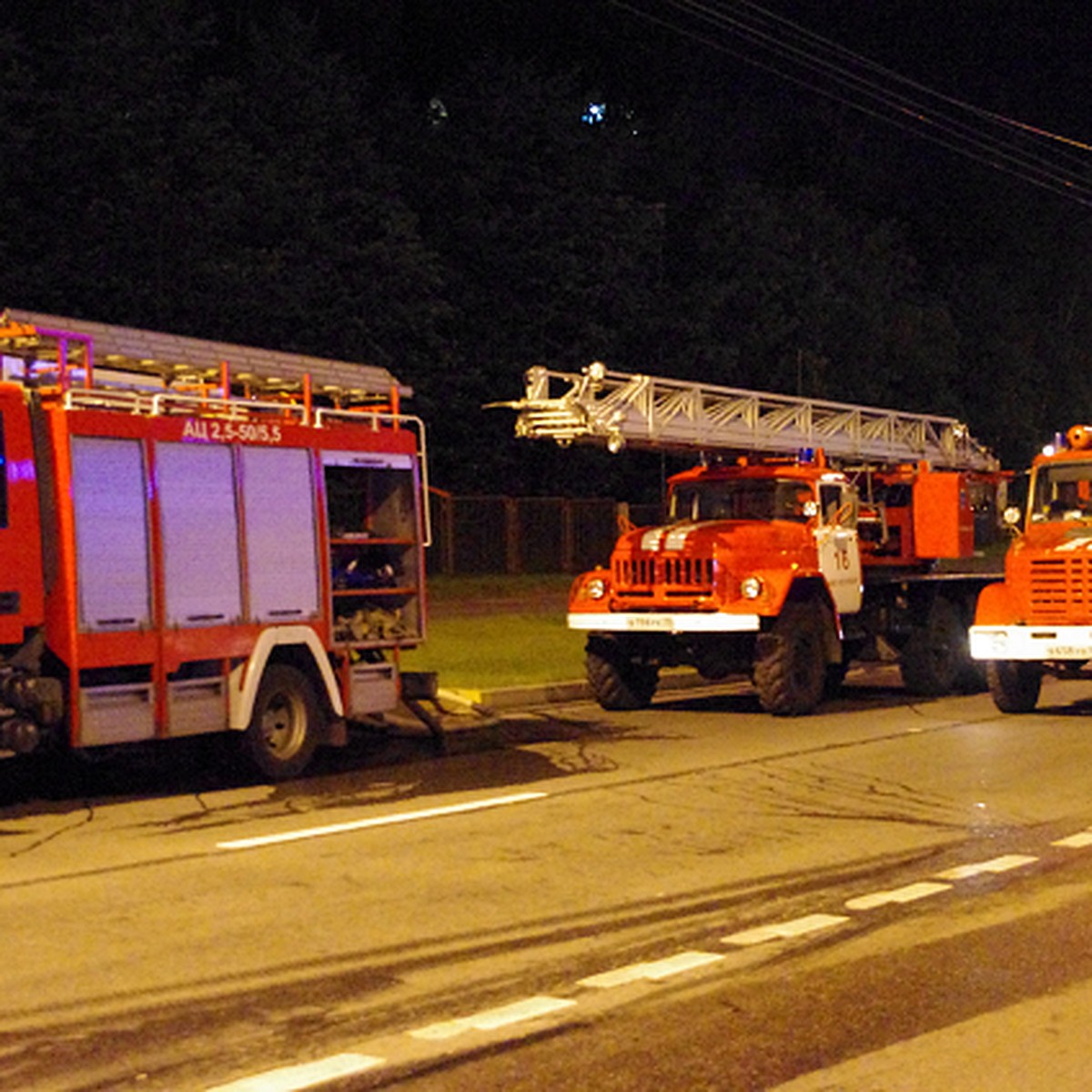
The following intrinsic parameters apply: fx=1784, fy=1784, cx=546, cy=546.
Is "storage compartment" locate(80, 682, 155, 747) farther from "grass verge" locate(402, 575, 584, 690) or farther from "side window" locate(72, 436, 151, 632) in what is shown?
"grass verge" locate(402, 575, 584, 690)

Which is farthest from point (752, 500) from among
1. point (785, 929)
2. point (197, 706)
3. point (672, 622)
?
point (785, 929)

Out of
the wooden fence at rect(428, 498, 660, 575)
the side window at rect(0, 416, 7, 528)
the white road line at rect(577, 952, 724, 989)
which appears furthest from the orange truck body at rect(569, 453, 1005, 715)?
the wooden fence at rect(428, 498, 660, 575)

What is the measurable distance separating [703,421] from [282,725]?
825cm

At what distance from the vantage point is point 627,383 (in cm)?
1947

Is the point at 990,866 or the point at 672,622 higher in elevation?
the point at 672,622

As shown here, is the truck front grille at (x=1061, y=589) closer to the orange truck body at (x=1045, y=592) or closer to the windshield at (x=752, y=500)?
the orange truck body at (x=1045, y=592)

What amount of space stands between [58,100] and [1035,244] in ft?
160

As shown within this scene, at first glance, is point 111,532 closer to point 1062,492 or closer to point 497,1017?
point 497,1017

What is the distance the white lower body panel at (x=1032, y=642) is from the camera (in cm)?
1595

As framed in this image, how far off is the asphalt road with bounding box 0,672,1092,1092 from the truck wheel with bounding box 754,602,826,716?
9.27 ft

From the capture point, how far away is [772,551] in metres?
17.5

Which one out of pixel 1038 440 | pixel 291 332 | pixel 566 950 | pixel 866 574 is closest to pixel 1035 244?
pixel 1038 440

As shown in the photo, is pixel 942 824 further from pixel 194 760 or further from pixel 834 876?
pixel 194 760

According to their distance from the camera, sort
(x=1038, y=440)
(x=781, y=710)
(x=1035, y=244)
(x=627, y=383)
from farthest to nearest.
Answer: (x=1035, y=244)
(x=1038, y=440)
(x=627, y=383)
(x=781, y=710)
